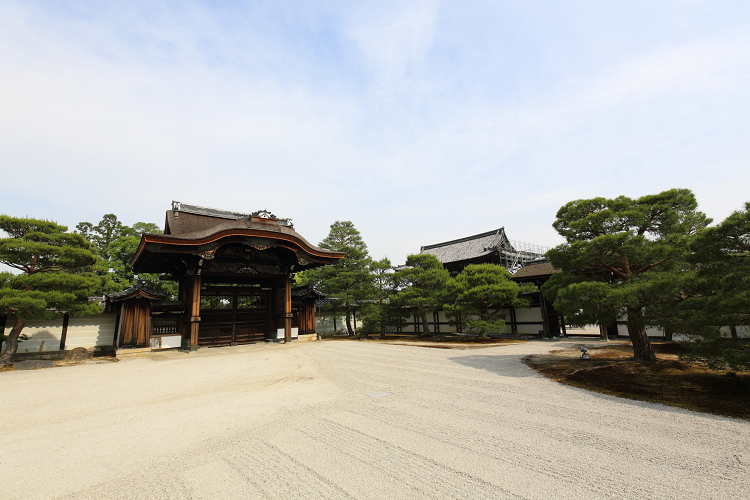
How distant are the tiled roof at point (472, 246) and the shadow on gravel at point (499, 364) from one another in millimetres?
14307

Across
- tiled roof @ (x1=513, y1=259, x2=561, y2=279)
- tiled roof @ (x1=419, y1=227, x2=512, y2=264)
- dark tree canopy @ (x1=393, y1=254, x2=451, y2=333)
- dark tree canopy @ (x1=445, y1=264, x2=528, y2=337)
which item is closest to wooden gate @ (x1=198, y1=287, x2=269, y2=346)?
dark tree canopy @ (x1=393, y1=254, x2=451, y2=333)

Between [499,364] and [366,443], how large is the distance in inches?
279

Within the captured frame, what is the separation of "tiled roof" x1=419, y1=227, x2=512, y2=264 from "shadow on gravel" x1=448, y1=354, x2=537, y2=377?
14307 mm

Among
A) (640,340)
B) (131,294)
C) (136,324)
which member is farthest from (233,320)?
(640,340)

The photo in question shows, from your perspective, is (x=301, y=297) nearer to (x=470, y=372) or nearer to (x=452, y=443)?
(x=470, y=372)

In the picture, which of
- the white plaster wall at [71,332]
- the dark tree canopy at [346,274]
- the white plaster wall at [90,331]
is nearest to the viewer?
the white plaster wall at [71,332]

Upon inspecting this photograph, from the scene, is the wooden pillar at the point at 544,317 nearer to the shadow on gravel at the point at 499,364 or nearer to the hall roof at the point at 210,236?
the shadow on gravel at the point at 499,364

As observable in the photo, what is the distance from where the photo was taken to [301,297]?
20453mm

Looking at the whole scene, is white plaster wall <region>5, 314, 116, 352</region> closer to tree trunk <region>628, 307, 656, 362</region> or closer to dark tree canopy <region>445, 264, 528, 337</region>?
dark tree canopy <region>445, 264, 528, 337</region>

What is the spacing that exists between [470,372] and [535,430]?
4.40 metres

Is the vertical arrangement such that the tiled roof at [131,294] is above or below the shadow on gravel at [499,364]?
above

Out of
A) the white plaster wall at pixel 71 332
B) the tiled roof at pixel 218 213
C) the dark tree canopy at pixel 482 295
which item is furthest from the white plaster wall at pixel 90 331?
the dark tree canopy at pixel 482 295

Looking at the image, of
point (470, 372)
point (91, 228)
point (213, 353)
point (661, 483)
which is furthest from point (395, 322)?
point (91, 228)

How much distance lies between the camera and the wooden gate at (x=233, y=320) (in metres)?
18.0
